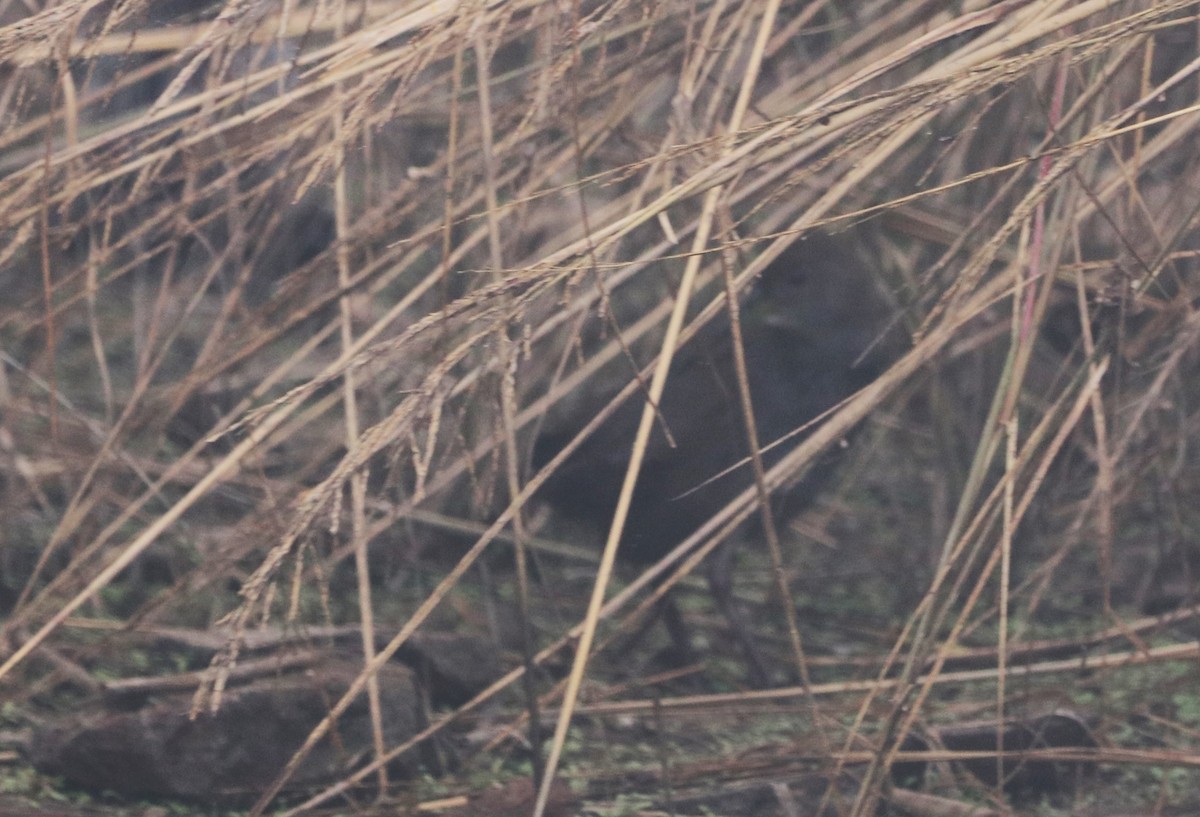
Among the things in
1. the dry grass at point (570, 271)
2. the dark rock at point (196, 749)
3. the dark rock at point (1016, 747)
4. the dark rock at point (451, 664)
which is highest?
the dry grass at point (570, 271)

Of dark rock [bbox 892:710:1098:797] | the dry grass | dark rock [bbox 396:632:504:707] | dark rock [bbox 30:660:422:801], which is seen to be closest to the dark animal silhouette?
the dry grass

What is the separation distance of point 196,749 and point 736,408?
3.45 ft

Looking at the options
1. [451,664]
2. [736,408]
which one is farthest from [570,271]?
[736,408]

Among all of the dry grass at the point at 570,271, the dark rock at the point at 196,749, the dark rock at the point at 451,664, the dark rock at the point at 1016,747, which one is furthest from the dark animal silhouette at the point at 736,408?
the dark rock at the point at 196,749

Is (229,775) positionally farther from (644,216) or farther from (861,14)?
(861,14)

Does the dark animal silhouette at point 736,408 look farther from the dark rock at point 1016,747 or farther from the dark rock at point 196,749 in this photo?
the dark rock at point 196,749

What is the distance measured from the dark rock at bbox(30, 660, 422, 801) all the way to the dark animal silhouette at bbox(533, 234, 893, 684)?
674 mm

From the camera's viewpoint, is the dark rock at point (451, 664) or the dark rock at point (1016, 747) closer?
the dark rock at point (1016, 747)

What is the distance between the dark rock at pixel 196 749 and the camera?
1739 mm

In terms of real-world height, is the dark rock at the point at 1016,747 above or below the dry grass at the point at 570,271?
below

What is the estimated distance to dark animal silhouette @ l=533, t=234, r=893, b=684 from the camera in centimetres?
231

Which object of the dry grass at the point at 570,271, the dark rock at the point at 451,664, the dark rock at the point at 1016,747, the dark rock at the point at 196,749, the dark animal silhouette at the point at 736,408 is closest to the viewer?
the dry grass at the point at 570,271

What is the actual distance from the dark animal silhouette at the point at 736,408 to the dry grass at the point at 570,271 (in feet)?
0.25

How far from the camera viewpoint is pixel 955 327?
58.2 inches
